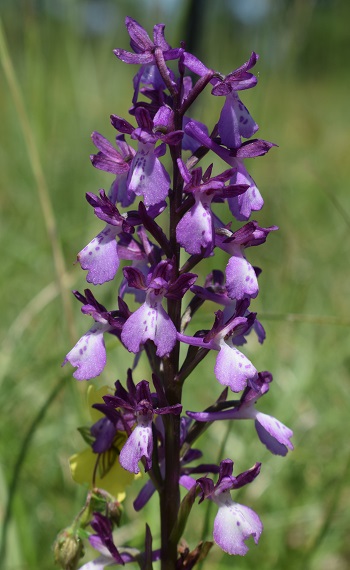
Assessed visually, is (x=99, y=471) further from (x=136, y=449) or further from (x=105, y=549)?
(x=136, y=449)

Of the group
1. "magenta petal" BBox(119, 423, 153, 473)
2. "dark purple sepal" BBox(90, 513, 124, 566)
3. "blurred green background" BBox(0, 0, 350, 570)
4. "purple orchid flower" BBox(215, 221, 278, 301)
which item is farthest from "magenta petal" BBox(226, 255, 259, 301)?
"blurred green background" BBox(0, 0, 350, 570)

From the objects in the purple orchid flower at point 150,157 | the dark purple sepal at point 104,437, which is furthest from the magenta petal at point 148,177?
the dark purple sepal at point 104,437

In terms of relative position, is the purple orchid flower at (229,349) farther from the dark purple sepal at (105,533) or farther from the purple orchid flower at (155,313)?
the dark purple sepal at (105,533)

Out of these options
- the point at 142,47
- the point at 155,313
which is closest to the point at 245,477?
the point at 155,313

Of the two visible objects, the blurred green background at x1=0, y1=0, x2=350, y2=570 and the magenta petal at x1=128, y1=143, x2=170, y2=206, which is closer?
the magenta petal at x1=128, y1=143, x2=170, y2=206

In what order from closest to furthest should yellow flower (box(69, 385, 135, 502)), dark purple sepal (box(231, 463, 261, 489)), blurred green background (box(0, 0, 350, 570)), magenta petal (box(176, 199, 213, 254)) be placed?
1. magenta petal (box(176, 199, 213, 254))
2. dark purple sepal (box(231, 463, 261, 489))
3. yellow flower (box(69, 385, 135, 502))
4. blurred green background (box(0, 0, 350, 570))

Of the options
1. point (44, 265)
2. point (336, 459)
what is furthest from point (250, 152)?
point (44, 265)

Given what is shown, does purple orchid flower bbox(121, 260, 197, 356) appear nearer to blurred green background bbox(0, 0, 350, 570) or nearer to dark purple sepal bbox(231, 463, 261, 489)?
dark purple sepal bbox(231, 463, 261, 489)

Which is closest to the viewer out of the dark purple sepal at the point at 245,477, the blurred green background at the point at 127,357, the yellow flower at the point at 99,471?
the dark purple sepal at the point at 245,477

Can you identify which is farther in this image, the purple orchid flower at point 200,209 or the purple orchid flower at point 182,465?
the purple orchid flower at point 182,465
